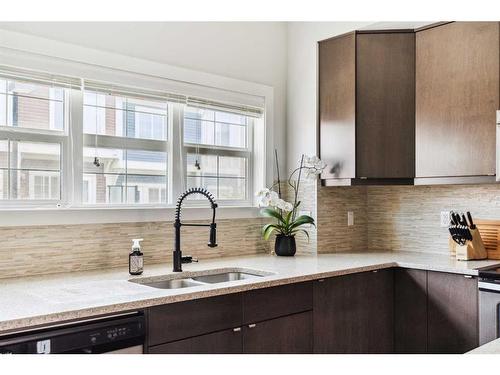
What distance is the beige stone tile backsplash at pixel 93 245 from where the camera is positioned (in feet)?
8.23

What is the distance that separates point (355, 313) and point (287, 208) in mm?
794

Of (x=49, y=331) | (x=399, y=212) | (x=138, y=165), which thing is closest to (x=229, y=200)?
(x=138, y=165)

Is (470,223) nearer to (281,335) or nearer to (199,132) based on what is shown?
(281,335)

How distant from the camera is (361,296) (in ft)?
9.74

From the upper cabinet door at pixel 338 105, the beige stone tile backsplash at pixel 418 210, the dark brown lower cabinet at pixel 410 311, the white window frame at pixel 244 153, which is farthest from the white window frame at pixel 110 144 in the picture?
the beige stone tile backsplash at pixel 418 210

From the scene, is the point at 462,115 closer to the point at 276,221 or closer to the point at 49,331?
the point at 276,221

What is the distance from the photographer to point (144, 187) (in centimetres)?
308

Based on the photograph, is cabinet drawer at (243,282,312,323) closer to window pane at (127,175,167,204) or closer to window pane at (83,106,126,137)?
window pane at (127,175,167,204)

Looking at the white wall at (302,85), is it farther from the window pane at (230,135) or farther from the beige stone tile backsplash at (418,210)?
the beige stone tile backsplash at (418,210)

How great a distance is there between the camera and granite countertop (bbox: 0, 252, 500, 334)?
1.82 m

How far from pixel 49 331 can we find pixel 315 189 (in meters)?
2.17

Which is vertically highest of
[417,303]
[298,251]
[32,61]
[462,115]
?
[32,61]

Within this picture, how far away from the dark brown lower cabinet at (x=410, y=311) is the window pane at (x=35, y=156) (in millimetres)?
2079

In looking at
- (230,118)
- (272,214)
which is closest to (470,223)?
(272,214)
